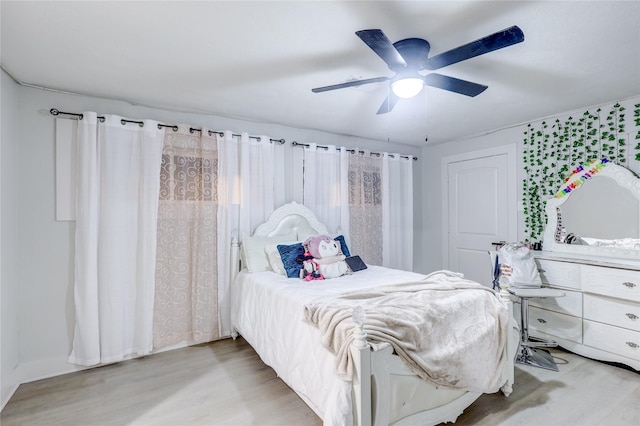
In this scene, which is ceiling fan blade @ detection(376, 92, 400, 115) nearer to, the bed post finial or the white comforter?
the white comforter

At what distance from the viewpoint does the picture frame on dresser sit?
8.64 feet

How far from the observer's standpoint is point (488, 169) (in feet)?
13.7

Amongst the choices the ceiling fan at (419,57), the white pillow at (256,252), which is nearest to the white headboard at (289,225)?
the white pillow at (256,252)

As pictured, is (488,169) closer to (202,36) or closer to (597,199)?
(597,199)

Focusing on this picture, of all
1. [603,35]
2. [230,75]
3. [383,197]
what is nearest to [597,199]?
[603,35]

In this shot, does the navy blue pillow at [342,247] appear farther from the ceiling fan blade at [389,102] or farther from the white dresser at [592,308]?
the white dresser at [592,308]

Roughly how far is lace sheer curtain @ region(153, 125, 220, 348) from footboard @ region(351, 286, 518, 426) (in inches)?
85.0

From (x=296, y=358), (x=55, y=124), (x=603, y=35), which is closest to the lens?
(x=603, y=35)

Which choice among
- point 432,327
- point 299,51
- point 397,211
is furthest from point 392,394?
point 397,211

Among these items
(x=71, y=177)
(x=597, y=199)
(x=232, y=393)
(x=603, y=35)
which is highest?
(x=603, y=35)

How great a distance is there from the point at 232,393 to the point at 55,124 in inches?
105

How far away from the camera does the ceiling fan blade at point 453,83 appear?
77.5 inches

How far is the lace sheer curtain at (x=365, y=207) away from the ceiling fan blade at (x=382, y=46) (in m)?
2.36

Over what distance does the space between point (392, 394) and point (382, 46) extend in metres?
1.82
